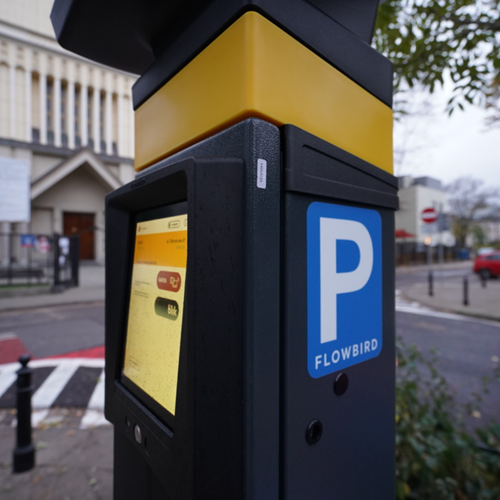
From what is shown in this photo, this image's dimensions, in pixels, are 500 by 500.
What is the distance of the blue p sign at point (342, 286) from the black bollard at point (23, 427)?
2.73m

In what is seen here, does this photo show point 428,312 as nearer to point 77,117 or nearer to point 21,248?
point 21,248

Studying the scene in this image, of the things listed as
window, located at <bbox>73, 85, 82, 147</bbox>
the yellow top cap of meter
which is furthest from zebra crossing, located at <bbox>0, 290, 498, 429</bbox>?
window, located at <bbox>73, 85, 82, 147</bbox>

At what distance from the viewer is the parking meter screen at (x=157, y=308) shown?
91 cm

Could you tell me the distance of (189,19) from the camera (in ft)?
3.34

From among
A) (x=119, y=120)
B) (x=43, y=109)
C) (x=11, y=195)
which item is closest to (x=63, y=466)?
(x=11, y=195)

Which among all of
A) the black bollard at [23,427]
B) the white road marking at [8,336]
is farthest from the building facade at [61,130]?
the black bollard at [23,427]

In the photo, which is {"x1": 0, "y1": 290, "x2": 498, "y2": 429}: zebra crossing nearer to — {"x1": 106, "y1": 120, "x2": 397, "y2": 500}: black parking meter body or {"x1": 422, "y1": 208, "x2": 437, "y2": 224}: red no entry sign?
{"x1": 106, "y1": 120, "x2": 397, "y2": 500}: black parking meter body

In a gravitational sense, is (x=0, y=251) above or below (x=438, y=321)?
above

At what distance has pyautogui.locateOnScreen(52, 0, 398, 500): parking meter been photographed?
2.39 ft

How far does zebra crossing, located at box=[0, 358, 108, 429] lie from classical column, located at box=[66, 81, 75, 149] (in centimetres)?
1715

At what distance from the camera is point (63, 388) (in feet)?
14.2

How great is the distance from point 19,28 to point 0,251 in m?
9.96

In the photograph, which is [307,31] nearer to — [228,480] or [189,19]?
[189,19]

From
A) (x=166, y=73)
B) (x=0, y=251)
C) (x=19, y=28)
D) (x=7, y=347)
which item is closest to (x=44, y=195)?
(x=0, y=251)
